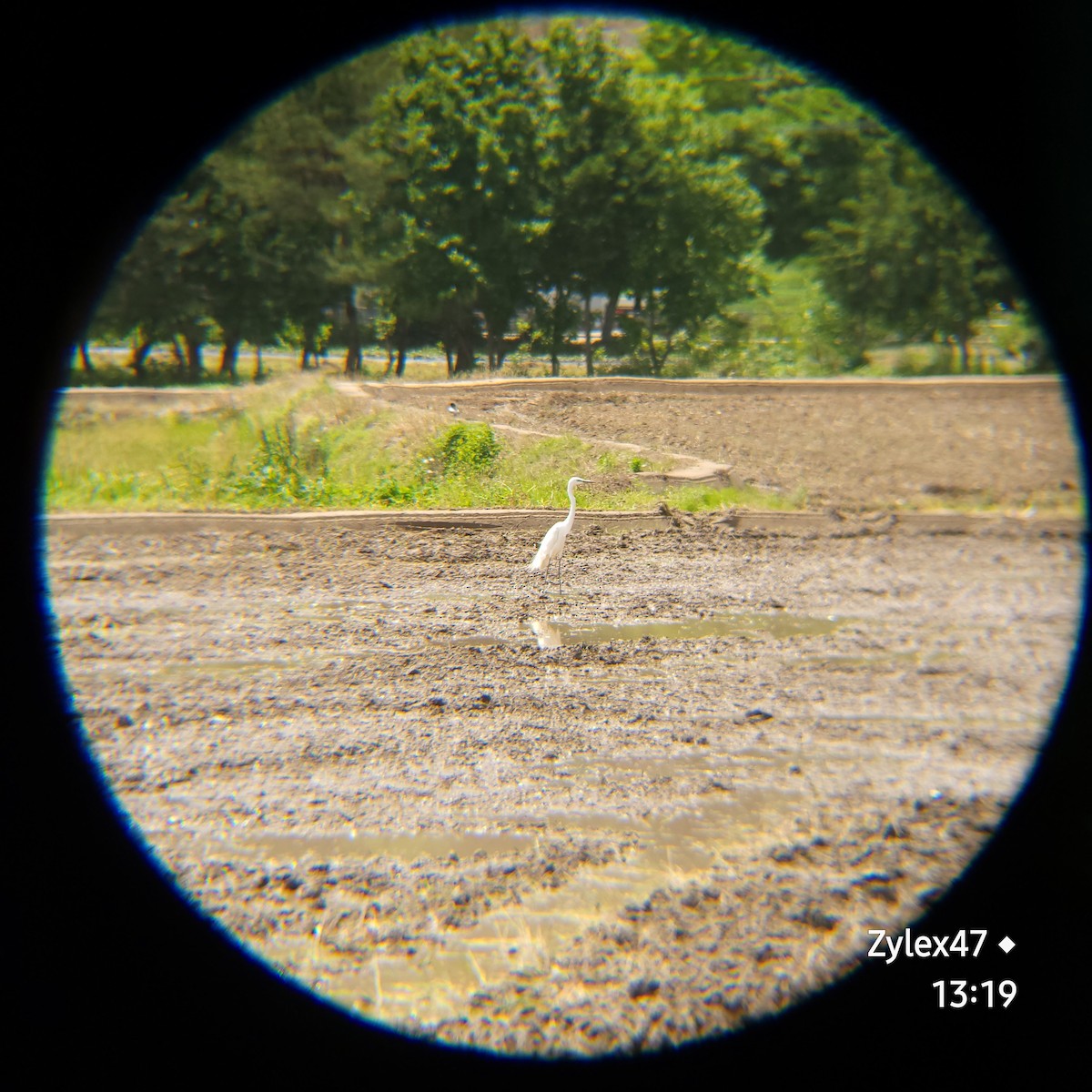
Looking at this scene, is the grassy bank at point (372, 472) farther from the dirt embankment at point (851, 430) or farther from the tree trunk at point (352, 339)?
the tree trunk at point (352, 339)

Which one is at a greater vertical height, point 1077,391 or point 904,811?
point 1077,391

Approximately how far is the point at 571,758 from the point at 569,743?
0.19m

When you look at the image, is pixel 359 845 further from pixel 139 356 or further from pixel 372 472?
pixel 139 356

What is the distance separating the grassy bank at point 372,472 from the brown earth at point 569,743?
1465mm

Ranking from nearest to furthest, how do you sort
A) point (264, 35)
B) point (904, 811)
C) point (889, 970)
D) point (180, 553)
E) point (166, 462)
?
1. point (889, 970)
2. point (904, 811)
3. point (264, 35)
4. point (180, 553)
5. point (166, 462)

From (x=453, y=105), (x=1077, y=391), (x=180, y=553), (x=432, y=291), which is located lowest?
(x=180, y=553)

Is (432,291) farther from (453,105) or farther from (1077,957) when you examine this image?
(1077,957)

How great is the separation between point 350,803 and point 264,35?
591cm

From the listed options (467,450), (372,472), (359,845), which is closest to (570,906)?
(359,845)

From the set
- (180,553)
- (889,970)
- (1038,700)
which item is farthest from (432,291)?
(889,970)

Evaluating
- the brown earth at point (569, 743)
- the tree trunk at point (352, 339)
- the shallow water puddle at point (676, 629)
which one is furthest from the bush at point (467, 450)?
the tree trunk at point (352, 339)

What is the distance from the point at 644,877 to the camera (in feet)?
12.4
